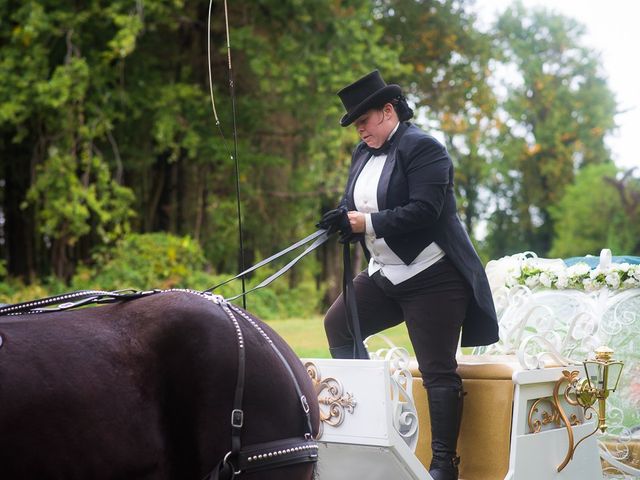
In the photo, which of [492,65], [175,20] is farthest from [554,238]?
[175,20]

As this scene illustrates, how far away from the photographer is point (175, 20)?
574 inches

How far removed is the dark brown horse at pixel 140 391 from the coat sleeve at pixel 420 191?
3.56 feet

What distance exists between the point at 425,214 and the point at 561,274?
1446mm

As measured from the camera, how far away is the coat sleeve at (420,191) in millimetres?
3457

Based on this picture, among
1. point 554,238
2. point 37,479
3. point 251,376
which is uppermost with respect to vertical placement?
point 251,376

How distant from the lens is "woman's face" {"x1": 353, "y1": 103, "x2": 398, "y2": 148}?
3691mm

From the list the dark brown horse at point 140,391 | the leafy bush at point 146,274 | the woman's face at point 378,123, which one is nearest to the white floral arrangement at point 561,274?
the woman's face at point 378,123

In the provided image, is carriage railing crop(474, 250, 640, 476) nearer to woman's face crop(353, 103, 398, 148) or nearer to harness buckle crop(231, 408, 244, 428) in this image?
woman's face crop(353, 103, 398, 148)

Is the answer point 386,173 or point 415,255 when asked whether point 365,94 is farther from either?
point 415,255

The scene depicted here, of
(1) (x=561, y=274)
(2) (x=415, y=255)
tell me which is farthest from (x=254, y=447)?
(1) (x=561, y=274)

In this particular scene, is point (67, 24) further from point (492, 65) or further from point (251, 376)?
point (251, 376)

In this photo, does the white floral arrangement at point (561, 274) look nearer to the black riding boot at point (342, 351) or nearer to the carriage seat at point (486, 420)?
the carriage seat at point (486, 420)

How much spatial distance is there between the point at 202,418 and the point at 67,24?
12.1 m

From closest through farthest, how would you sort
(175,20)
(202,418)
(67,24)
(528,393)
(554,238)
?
(202,418), (528,393), (67,24), (175,20), (554,238)
